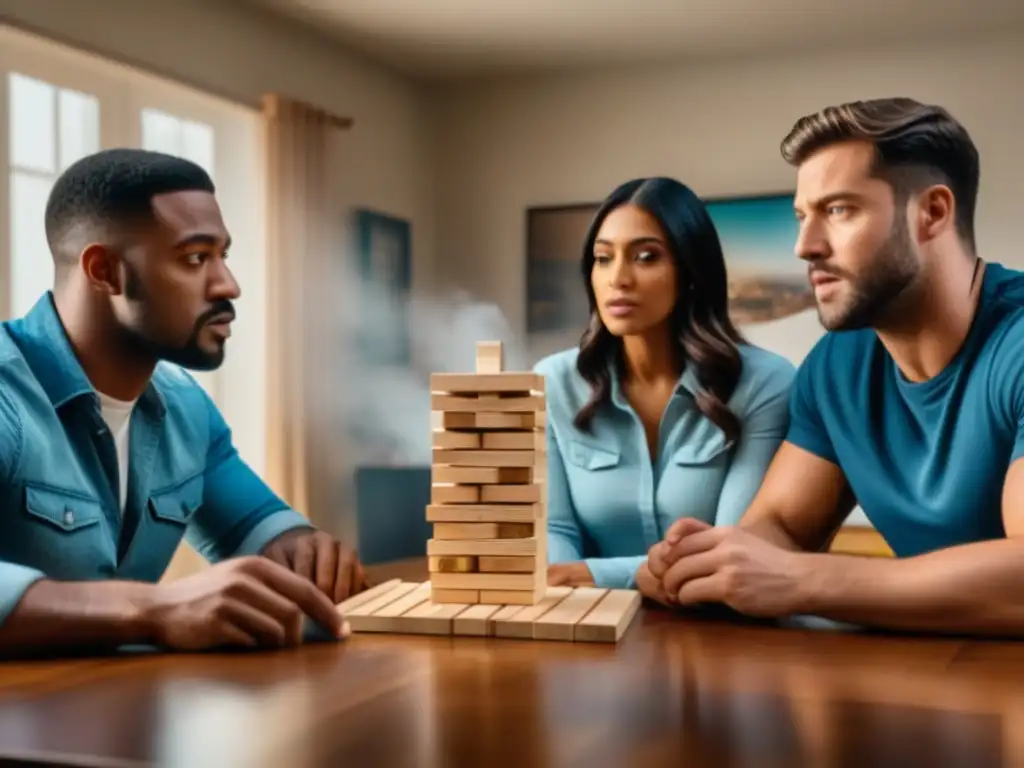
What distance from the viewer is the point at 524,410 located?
1113 mm

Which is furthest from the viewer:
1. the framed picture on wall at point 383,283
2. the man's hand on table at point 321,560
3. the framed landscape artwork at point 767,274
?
the framed picture on wall at point 383,283

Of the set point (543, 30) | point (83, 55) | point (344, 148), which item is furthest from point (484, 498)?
point (344, 148)

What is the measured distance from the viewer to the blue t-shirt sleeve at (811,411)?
1288 mm

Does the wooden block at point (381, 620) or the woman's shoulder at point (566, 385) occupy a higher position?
the woman's shoulder at point (566, 385)

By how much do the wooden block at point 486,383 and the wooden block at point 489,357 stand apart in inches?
0.7

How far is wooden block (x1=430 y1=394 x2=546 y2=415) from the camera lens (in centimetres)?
111

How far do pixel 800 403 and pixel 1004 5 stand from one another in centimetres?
191

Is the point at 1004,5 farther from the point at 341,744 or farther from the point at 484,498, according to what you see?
the point at 341,744

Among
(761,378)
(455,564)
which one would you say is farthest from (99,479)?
(761,378)

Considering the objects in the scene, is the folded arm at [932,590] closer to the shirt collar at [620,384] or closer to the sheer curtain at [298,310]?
the shirt collar at [620,384]

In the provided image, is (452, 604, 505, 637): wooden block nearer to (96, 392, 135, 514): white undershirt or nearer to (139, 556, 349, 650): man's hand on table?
(139, 556, 349, 650): man's hand on table

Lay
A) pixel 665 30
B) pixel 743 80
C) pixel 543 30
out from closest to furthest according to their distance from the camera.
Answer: pixel 743 80, pixel 665 30, pixel 543 30

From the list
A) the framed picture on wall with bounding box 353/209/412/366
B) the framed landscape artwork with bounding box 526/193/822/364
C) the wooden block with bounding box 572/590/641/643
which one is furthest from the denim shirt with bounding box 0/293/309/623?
the framed picture on wall with bounding box 353/209/412/366

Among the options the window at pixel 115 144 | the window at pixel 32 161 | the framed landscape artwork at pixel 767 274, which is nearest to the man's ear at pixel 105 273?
the window at pixel 115 144
